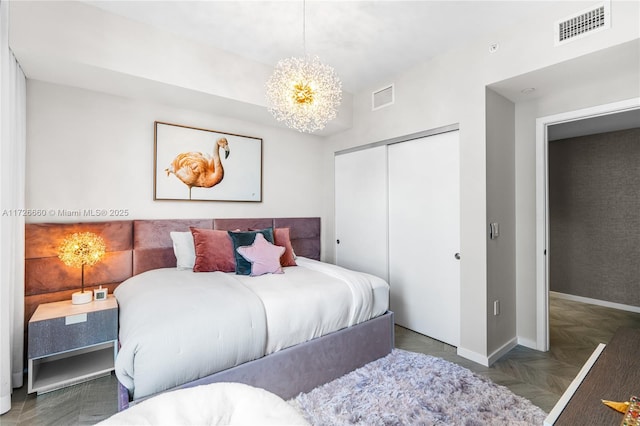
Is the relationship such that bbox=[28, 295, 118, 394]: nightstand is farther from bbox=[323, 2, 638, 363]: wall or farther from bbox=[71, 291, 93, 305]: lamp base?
bbox=[323, 2, 638, 363]: wall

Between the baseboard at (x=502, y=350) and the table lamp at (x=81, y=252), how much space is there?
323cm

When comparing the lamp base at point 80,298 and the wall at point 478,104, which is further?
the lamp base at point 80,298

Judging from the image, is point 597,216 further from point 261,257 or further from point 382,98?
point 261,257

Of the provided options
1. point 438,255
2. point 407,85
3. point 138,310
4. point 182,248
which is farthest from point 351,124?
point 138,310

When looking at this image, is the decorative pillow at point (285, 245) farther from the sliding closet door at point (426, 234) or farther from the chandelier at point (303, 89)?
the chandelier at point (303, 89)

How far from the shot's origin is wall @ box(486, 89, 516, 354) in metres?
2.60

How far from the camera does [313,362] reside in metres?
2.08

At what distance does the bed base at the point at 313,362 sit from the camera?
1.77 m

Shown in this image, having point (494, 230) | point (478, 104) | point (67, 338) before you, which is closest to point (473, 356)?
point (494, 230)

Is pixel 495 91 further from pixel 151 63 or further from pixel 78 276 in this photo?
pixel 78 276

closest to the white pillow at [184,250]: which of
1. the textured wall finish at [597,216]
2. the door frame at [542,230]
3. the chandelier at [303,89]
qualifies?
the chandelier at [303,89]

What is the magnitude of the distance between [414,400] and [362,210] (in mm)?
2131

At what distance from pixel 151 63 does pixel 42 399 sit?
8.22 ft

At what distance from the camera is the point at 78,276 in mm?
2494
